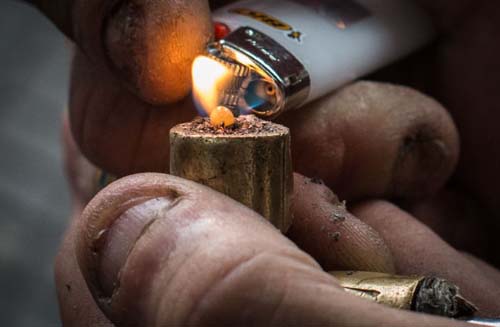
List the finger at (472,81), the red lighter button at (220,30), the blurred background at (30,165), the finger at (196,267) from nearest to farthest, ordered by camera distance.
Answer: the finger at (196,267) < the red lighter button at (220,30) < the finger at (472,81) < the blurred background at (30,165)

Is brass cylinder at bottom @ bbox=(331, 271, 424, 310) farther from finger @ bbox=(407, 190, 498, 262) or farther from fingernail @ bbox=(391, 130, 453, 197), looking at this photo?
finger @ bbox=(407, 190, 498, 262)

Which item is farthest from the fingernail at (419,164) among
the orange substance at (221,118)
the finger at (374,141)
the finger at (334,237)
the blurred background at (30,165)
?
the blurred background at (30,165)

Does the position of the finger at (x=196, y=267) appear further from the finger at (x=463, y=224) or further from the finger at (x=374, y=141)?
the finger at (x=463, y=224)

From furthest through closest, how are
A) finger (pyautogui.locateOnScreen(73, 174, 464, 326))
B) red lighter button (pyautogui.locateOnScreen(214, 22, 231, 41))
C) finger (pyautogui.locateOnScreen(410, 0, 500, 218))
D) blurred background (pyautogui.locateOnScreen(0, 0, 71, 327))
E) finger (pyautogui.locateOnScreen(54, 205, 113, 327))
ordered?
blurred background (pyautogui.locateOnScreen(0, 0, 71, 327))
finger (pyautogui.locateOnScreen(410, 0, 500, 218))
red lighter button (pyautogui.locateOnScreen(214, 22, 231, 41))
finger (pyautogui.locateOnScreen(54, 205, 113, 327))
finger (pyautogui.locateOnScreen(73, 174, 464, 326))

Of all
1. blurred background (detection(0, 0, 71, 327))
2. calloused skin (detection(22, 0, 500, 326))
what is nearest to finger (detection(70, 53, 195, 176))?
calloused skin (detection(22, 0, 500, 326))

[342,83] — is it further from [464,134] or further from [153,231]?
[153,231]

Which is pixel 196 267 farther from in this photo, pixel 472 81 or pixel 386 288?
pixel 472 81
